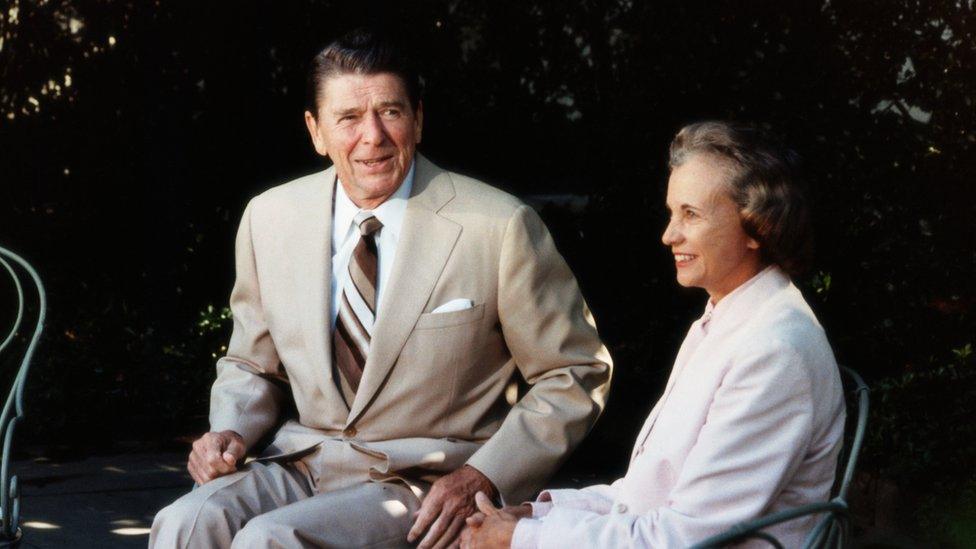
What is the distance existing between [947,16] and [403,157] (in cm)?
261

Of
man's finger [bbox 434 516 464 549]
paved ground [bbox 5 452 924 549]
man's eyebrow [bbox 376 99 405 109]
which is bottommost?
paved ground [bbox 5 452 924 549]

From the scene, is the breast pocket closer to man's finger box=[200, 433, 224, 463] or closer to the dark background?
man's finger box=[200, 433, 224, 463]

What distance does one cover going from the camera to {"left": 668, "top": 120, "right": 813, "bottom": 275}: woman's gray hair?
101 inches

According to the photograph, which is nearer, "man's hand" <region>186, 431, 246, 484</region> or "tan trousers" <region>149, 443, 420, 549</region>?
"tan trousers" <region>149, 443, 420, 549</region>

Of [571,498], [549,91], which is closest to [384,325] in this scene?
[571,498]

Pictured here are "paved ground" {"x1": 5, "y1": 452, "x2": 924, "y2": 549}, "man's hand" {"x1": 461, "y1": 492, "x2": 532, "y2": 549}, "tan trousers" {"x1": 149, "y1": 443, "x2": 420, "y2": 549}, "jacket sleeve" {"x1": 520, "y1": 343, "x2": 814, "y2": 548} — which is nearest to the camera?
"jacket sleeve" {"x1": 520, "y1": 343, "x2": 814, "y2": 548}

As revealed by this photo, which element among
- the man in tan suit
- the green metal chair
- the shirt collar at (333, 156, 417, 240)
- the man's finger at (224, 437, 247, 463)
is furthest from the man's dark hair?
the green metal chair

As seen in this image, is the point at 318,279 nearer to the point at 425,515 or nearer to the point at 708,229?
the point at 425,515

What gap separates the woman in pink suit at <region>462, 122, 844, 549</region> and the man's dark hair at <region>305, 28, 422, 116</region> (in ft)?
2.77

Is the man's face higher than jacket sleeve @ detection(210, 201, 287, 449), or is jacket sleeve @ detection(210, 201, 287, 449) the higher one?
the man's face

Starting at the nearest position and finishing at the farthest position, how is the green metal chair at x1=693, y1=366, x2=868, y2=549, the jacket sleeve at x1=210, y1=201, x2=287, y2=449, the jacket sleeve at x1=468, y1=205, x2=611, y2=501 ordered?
the green metal chair at x1=693, y1=366, x2=868, y2=549, the jacket sleeve at x1=468, y1=205, x2=611, y2=501, the jacket sleeve at x1=210, y1=201, x2=287, y2=449

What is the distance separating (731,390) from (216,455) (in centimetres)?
130

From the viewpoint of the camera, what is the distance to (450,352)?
10.6ft

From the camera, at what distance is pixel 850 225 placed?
527cm
